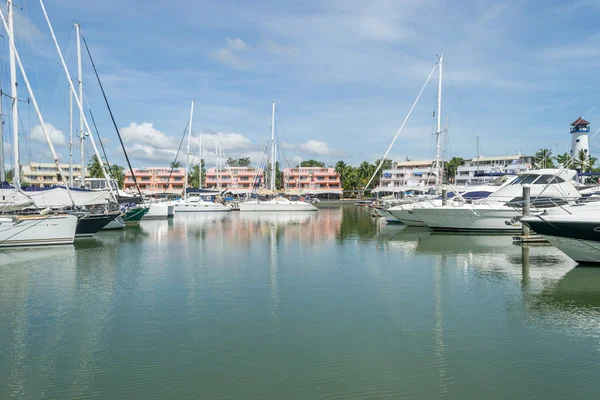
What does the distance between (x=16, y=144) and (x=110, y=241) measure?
9060 millimetres

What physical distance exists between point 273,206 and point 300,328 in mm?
66887

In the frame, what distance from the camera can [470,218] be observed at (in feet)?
119

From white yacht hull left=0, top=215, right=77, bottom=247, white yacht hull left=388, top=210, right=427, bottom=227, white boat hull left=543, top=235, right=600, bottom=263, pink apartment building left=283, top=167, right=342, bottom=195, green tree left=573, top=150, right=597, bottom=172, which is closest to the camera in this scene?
white boat hull left=543, top=235, right=600, bottom=263

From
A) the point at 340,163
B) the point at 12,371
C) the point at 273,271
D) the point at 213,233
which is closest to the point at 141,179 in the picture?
the point at 340,163

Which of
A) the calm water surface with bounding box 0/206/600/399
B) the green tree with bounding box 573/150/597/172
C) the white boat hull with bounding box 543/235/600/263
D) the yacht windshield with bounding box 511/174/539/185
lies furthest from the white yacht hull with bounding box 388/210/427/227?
the white boat hull with bounding box 543/235/600/263

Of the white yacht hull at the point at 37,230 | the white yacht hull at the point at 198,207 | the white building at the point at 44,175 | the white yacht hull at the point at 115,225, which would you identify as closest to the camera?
the white yacht hull at the point at 37,230

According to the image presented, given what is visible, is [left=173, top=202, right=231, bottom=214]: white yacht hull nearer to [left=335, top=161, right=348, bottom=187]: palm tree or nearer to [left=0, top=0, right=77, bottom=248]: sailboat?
[left=0, top=0, right=77, bottom=248]: sailboat

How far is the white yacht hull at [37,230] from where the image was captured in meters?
27.8

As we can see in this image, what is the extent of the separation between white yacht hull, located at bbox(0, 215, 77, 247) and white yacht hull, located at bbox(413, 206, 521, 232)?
25582mm

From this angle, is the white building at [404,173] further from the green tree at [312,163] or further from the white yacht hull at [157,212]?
the white yacht hull at [157,212]

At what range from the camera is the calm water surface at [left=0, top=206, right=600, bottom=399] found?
399 inches

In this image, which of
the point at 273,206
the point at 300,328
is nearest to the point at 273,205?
the point at 273,206

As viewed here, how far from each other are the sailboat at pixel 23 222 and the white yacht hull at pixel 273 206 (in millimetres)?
50197

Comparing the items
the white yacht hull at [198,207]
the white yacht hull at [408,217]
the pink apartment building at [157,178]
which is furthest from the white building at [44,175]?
the white yacht hull at [408,217]
